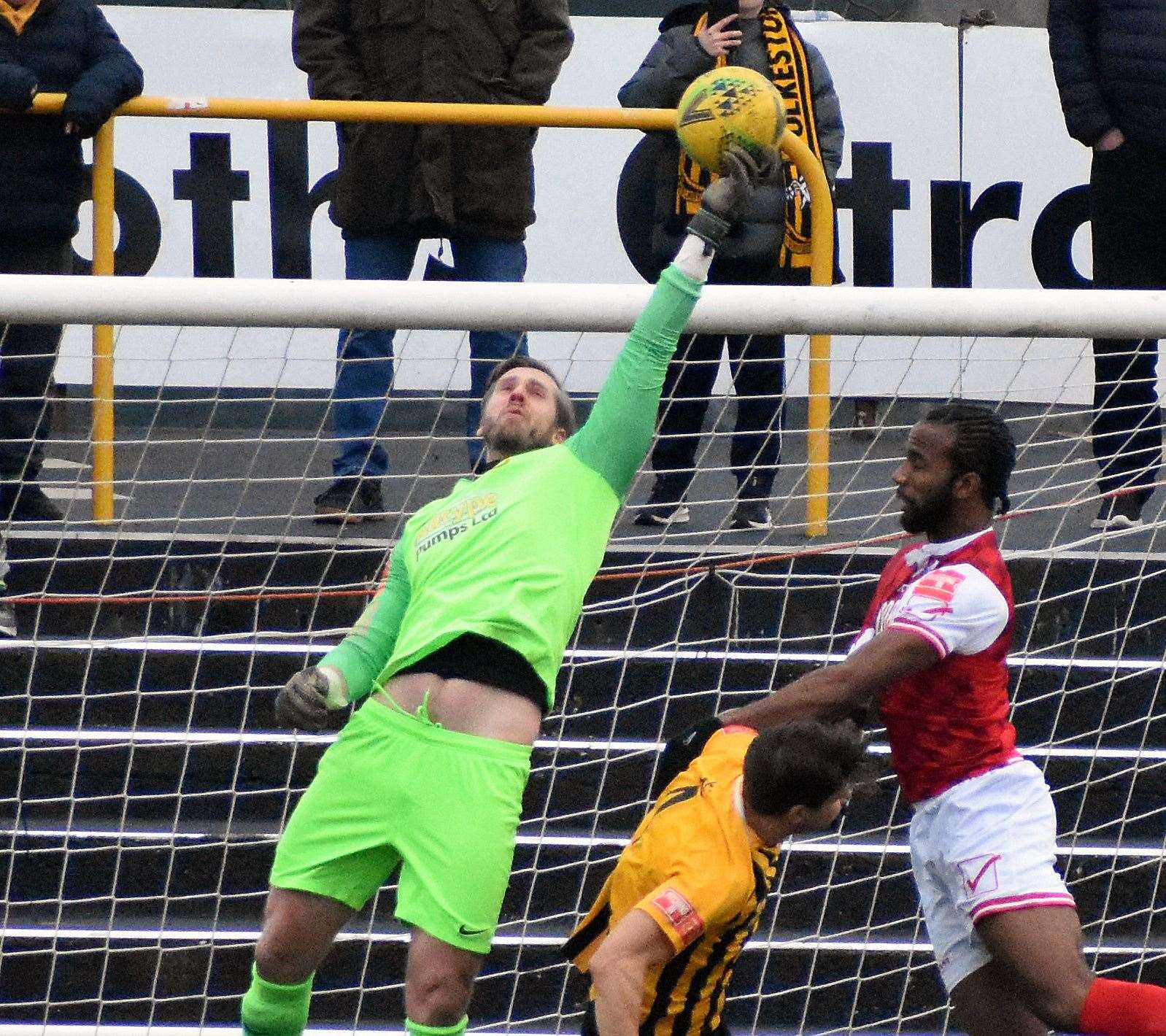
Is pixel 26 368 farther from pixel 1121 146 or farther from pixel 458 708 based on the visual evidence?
pixel 1121 146

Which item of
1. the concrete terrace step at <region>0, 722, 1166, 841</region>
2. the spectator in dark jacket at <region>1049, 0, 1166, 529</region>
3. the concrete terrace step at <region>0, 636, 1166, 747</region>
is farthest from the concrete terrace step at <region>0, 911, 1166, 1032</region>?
the spectator in dark jacket at <region>1049, 0, 1166, 529</region>

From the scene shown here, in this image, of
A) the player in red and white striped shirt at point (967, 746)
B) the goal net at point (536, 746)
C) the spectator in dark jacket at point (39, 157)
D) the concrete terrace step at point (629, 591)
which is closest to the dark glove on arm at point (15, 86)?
the spectator in dark jacket at point (39, 157)

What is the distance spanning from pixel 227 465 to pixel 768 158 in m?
3.47

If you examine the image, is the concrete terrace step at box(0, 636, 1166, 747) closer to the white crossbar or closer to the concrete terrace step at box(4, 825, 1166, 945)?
the concrete terrace step at box(4, 825, 1166, 945)

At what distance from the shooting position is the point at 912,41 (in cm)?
787

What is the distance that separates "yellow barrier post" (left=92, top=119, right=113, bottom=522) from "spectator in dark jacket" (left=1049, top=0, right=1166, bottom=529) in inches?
126

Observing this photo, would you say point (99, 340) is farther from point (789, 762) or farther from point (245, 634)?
point (789, 762)

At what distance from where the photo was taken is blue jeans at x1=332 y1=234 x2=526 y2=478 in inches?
231

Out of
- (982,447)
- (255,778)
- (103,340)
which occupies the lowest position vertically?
(255,778)

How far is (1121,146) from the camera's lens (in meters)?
6.28

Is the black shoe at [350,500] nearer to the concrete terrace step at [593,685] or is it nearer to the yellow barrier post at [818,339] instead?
the concrete terrace step at [593,685]

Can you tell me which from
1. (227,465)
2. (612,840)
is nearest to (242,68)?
(227,465)

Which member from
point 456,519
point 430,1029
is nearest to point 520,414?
point 456,519

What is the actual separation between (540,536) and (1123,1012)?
1.60 metres
